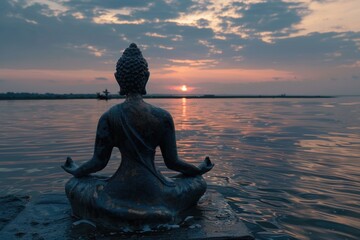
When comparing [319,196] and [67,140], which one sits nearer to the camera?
[319,196]

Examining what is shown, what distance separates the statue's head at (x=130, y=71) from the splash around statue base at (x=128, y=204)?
120 centimetres

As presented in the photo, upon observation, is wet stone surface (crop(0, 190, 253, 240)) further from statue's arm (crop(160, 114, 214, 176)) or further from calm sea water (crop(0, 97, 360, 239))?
calm sea water (crop(0, 97, 360, 239))

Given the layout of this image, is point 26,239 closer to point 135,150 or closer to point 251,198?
point 135,150

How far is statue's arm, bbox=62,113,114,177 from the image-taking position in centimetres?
488

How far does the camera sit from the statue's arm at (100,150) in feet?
16.0

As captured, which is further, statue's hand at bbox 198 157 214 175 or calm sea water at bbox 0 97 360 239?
calm sea water at bbox 0 97 360 239

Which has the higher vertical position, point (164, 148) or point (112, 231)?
point (164, 148)

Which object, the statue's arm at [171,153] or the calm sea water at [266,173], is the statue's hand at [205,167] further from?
the calm sea water at [266,173]

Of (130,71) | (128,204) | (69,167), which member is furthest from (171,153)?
(69,167)

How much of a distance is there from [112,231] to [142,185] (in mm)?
651

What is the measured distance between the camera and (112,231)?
4629 millimetres

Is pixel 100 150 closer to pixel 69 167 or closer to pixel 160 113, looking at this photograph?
pixel 69 167

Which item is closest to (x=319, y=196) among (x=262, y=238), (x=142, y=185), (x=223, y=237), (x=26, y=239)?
(x=262, y=238)

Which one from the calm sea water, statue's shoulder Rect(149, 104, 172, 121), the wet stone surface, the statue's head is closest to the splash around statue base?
the wet stone surface
